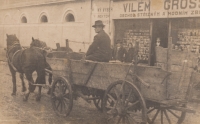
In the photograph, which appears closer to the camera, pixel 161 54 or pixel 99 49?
pixel 161 54

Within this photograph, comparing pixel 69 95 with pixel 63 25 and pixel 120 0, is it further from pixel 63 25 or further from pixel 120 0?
pixel 63 25

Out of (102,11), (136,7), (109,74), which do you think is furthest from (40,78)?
(102,11)

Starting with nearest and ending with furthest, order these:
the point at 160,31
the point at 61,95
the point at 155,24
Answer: the point at 61,95 < the point at 160,31 < the point at 155,24

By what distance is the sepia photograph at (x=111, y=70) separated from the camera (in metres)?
4.27

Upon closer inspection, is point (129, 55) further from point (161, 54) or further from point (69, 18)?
point (161, 54)

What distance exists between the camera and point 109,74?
475 cm

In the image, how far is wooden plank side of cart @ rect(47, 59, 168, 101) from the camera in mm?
4142

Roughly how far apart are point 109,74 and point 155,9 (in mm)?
6575

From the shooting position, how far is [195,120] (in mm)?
6020

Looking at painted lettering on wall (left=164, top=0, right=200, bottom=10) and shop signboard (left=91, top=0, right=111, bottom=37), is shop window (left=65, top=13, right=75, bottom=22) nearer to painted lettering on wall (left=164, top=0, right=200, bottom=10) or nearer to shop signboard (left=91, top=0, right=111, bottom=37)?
shop signboard (left=91, top=0, right=111, bottom=37)

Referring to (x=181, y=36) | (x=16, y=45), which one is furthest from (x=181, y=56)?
(x=181, y=36)

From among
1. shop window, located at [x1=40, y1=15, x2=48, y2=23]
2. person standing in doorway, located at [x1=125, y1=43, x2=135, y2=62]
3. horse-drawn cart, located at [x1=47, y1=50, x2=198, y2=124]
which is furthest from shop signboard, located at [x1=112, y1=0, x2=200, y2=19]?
shop window, located at [x1=40, y1=15, x2=48, y2=23]

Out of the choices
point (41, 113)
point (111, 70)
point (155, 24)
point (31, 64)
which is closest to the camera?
point (111, 70)

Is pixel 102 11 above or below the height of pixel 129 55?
above
